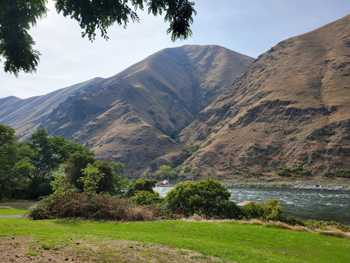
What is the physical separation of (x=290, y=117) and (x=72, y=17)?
102 metres

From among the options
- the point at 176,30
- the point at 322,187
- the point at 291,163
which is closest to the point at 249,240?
the point at 176,30

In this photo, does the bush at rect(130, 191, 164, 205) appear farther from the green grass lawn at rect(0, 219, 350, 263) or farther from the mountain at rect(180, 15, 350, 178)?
the mountain at rect(180, 15, 350, 178)

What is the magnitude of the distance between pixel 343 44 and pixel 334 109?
205 feet

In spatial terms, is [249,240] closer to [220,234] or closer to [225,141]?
[220,234]

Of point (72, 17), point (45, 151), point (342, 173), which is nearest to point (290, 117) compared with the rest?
point (342, 173)

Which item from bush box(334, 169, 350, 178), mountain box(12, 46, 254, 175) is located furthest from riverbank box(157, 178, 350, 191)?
mountain box(12, 46, 254, 175)

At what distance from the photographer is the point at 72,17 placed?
21.5 ft

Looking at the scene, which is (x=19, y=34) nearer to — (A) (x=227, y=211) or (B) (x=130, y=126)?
(A) (x=227, y=211)

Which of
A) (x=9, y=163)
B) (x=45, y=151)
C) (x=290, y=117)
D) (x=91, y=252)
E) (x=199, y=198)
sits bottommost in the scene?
(x=199, y=198)

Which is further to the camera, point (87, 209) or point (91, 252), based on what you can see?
point (87, 209)

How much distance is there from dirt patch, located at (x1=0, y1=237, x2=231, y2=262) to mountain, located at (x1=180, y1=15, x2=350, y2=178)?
257 feet

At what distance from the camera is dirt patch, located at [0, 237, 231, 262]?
576 cm

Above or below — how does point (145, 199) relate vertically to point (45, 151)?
below

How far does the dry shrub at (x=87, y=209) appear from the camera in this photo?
1417cm
